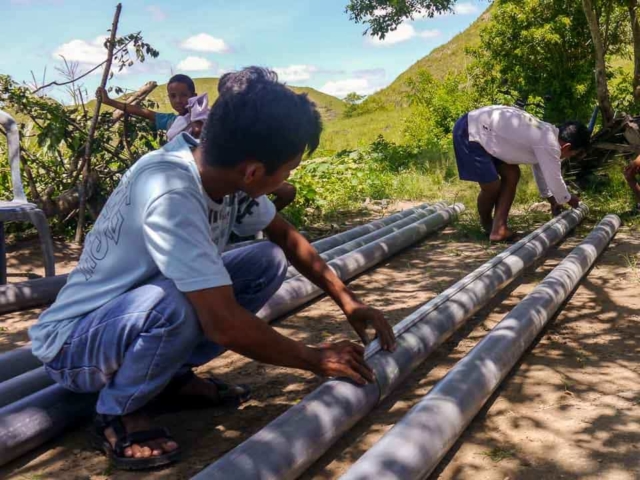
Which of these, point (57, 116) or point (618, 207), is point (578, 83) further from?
point (57, 116)

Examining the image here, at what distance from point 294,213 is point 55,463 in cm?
439

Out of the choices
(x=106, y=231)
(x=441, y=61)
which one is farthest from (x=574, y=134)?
(x=441, y=61)

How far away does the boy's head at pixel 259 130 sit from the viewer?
1914 mm

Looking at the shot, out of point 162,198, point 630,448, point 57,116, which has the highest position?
point 57,116

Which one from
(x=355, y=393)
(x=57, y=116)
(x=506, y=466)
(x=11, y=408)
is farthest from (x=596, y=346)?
(x=57, y=116)

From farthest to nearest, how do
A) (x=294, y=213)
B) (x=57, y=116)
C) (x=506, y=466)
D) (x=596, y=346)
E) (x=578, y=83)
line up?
(x=578, y=83) → (x=294, y=213) → (x=57, y=116) → (x=596, y=346) → (x=506, y=466)

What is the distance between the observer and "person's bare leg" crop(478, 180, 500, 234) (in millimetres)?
5605

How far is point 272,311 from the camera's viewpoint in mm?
3689

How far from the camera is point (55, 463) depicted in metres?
2.31

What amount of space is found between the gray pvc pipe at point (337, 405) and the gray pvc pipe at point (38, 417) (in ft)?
2.49

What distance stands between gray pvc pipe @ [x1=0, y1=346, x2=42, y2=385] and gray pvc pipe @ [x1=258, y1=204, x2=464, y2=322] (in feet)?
3.80

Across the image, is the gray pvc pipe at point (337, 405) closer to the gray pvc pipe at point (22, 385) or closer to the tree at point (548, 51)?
the gray pvc pipe at point (22, 385)

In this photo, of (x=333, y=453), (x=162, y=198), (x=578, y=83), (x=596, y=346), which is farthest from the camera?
(x=578, y=83)

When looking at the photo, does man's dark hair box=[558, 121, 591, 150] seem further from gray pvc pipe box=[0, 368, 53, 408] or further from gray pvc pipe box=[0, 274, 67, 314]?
gray pvc pipe box=[0, 368, 53, 408]
